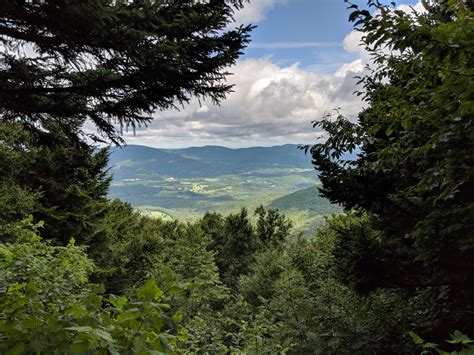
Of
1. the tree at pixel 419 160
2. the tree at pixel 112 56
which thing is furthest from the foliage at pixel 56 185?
the tree at pixel 419 160

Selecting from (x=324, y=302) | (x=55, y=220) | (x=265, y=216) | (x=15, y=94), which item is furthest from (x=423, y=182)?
(x=265, y=216)

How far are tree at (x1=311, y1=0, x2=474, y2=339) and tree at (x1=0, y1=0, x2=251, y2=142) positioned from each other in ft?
5.98

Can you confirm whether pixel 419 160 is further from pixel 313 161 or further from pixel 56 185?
pixel 56 185

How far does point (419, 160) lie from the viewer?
4.98 meters

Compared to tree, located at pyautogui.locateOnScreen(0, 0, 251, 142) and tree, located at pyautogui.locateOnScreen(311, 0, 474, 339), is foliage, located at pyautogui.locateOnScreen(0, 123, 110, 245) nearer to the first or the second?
tree, located at pyautogui.locateOnScreen(0, 0, 251, 142)

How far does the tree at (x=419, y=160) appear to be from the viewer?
92.4 inches

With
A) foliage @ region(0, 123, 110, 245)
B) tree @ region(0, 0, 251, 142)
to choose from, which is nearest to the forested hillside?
tree @ region(0, 0, 251, 142)

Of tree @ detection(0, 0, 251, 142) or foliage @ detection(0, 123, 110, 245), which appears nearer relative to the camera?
tree @ detection(0, 0, 251, 142)

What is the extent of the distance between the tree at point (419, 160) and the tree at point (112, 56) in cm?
182

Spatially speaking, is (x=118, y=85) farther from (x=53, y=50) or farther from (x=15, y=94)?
(x=15, y=94)

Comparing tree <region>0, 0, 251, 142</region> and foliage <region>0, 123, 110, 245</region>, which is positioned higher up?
tree <region>0, 0, 251, 142</region>

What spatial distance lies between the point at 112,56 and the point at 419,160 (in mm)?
4328

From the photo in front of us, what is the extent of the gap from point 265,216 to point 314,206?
501ft

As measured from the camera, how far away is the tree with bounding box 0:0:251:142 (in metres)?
3.31
